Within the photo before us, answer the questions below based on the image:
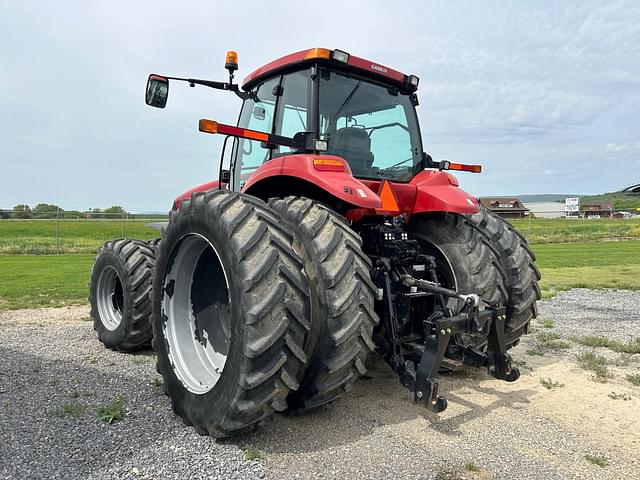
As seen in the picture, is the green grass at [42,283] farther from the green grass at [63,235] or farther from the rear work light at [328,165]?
the rear work light at [328,165]

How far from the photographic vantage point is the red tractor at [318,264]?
9.90ft

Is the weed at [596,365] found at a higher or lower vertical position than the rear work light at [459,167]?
lower

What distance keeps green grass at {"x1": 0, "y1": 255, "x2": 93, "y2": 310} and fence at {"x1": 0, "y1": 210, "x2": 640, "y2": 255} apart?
13.4ft

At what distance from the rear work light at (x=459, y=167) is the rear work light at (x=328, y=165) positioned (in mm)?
1765

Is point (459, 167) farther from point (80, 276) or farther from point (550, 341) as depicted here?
point (80, 276)

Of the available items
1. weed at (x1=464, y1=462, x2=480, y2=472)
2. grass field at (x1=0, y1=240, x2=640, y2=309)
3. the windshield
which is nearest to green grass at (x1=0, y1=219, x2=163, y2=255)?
grass field at (x1=0, y1=240, x2=640, y2=309)

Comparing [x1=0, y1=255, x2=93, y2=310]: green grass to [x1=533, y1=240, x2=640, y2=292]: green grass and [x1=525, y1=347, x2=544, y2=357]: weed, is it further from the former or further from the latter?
[x1=533, y1=240, x2=640, y2=292]: green grass

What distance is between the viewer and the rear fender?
162 inches

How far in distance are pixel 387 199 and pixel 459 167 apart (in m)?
1.53

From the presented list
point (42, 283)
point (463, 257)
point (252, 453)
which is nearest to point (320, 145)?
point (463, 257)

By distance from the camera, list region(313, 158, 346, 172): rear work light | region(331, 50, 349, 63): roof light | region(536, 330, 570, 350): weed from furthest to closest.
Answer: region(536, 330, 570, 350): weed < region(331, 50, 349, 63): roof light < region(313, 158, 346, 172): rear work light

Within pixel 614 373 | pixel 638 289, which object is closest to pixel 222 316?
pixel 614 373

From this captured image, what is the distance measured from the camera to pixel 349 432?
11.2 ft

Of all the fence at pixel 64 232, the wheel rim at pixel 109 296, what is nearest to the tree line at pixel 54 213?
the fence at pixel 64 232
